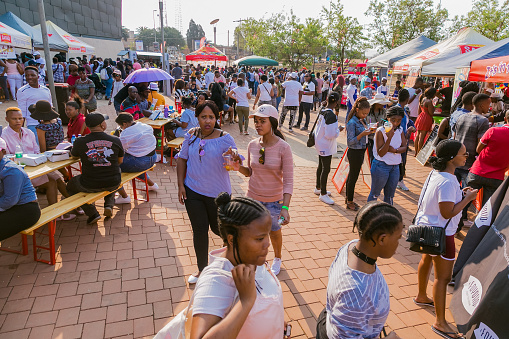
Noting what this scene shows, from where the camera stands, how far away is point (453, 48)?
10742 millimetres

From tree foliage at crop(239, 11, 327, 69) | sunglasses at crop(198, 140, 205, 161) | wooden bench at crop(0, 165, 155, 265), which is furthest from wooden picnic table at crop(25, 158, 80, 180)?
tree foliage at crop(239, 11, 327, 69)

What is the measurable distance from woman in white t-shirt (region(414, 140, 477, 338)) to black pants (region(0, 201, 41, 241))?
4.10 m

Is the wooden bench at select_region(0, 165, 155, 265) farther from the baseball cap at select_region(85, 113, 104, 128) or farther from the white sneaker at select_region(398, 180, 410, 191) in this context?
the white sneaker at select_region(398, 180, 410, 191)

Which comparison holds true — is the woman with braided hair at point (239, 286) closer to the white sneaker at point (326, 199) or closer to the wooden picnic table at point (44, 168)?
the wooden picnic table at point (44, 168)

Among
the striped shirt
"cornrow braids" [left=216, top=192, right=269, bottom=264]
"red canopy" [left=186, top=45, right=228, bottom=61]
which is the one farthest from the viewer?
"red canopy" [left=186, top=45, right=228, bottom=61]

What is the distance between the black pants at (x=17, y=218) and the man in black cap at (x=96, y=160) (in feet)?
3.08

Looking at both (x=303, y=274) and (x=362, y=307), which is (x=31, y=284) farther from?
(x=362, y=307)

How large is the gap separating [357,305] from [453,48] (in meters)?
11.9

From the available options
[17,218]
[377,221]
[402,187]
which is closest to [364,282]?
[377,221]

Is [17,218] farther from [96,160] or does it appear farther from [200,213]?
[200,213]

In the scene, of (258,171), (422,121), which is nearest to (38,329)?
(258,171)

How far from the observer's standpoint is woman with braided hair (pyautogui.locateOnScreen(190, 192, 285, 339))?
125 centimetres

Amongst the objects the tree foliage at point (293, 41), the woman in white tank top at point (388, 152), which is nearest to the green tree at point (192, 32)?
the tree foliage at point (293, 41)

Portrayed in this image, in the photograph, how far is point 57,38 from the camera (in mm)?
15156
